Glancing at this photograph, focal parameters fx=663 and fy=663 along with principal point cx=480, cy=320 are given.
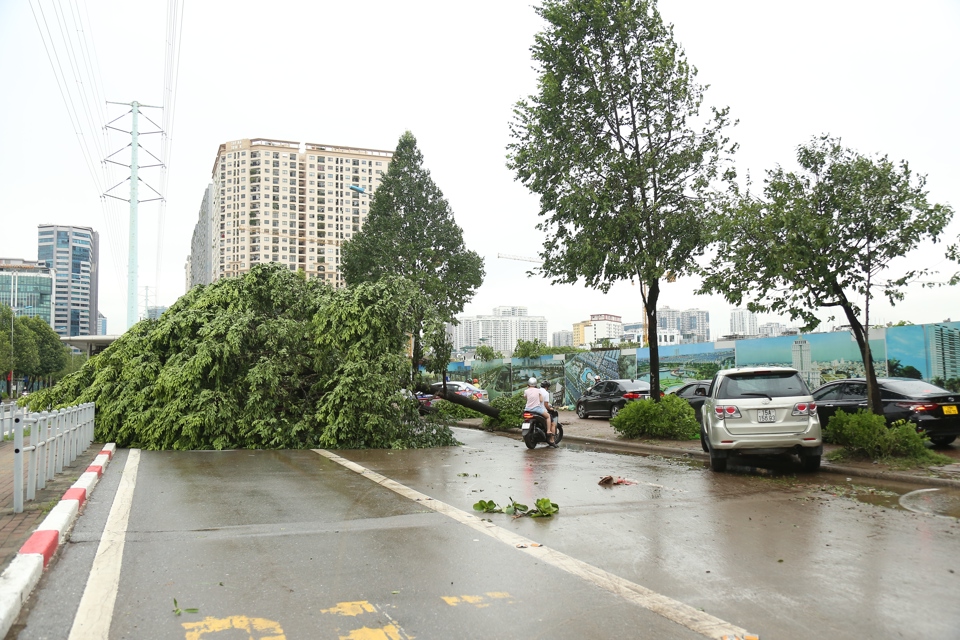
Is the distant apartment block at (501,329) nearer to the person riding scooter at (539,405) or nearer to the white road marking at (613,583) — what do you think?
the person riding scooter at (539,405)

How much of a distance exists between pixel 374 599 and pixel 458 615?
2.20ft

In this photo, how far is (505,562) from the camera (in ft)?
18.1

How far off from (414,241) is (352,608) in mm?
39301

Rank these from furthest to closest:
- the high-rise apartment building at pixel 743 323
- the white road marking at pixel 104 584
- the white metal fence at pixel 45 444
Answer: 1. the high-rise apartment building at pixel 743 323
2. the white metal fence at pixel 45 444
3. the white road marking at pixel 104 584

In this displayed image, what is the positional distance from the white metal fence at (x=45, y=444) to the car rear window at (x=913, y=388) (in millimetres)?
14009

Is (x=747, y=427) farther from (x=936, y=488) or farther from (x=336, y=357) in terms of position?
(x=336, y=357)

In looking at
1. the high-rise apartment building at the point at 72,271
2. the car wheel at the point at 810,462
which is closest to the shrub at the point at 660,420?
the car wheel at the point at 810,462

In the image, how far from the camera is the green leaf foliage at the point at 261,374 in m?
14.4

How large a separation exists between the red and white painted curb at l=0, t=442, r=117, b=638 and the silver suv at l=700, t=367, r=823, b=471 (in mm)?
8920

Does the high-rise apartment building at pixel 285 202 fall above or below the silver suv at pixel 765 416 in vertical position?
above

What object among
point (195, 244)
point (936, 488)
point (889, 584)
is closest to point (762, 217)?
point (936, 488)

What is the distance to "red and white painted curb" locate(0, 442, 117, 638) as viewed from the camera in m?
4.14

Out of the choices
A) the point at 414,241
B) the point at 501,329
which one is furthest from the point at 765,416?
the point at 501,329

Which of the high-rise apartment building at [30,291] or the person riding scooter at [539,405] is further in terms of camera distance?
the high-rise apartment building at [30,291]
